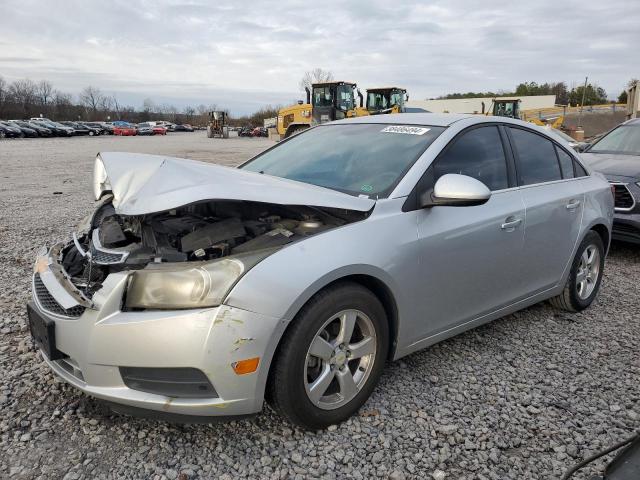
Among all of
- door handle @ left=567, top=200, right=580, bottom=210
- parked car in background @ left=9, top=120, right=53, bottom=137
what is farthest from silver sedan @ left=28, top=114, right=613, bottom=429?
parked car in background @ left=9, top=120, right=53, bottom=137

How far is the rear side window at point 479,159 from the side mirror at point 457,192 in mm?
235

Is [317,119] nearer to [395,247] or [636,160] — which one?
[636,160]

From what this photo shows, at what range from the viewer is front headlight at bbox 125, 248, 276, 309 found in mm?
2183

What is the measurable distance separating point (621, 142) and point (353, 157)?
5569 millimetres

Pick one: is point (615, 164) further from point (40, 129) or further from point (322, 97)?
point (40, 129)

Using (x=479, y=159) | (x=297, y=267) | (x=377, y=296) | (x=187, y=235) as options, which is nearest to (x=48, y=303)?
(x=187, y=235)

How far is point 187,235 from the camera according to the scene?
269 centimetres

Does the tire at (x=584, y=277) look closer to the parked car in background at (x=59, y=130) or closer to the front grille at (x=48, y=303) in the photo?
the front grille at (x=48, y=303)

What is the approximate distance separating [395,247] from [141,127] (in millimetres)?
65020

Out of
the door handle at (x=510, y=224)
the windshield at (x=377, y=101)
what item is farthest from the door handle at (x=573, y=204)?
the windshield at (x=377, y=101)

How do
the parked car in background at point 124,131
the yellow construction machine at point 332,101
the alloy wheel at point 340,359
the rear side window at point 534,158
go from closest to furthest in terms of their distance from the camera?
the alloy wheel at point 340,359 → the rear side window at point 534,158 → the yellow construction machine at point 332,101 → the parked car in background at point 124,131

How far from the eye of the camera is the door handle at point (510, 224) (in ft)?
10.8

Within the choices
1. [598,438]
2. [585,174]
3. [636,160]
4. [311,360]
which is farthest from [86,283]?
[636,160]

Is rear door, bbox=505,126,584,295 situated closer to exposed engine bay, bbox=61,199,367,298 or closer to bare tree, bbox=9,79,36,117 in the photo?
exposed engine bay, bbox=61,199,367,298
